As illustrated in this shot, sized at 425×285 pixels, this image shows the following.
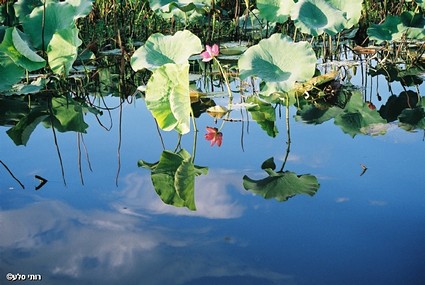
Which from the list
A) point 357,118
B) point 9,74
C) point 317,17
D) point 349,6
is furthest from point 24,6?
point 357,118

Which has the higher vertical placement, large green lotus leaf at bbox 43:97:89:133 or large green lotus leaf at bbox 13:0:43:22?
large green lotus leaf at bbox 13:0:43:22

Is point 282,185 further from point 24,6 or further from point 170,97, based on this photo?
point 24,6

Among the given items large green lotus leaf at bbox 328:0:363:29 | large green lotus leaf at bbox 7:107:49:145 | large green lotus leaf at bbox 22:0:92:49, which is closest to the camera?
large green lotus leaf at bbox 7:107:49:145

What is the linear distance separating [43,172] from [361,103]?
56.2 inches

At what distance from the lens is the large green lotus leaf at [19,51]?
2652mm

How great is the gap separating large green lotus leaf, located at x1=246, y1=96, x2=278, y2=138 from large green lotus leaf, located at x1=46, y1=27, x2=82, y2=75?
29.9 inches

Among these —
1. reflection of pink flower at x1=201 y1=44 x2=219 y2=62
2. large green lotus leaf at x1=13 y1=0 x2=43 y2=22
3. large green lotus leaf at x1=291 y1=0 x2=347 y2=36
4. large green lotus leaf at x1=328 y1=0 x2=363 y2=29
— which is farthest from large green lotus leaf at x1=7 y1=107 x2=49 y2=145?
large green lotus leaf at x1=328 y1=0 x2=363 y2=29

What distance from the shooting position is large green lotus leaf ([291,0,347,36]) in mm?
2891

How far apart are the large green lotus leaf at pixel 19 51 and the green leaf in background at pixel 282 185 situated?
3.97 feet

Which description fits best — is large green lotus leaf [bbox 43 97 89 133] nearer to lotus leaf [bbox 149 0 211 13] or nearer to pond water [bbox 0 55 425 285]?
pond water [bbox 0 55 425 285]

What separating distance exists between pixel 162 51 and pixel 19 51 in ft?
1.86

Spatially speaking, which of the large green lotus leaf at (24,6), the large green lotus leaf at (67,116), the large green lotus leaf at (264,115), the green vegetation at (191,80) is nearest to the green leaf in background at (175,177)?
the green vegetation at (191,80)

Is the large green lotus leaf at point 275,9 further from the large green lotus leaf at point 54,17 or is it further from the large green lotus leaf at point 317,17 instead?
the large green lotus leaf at point 54,17

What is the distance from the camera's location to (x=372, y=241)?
150cm
